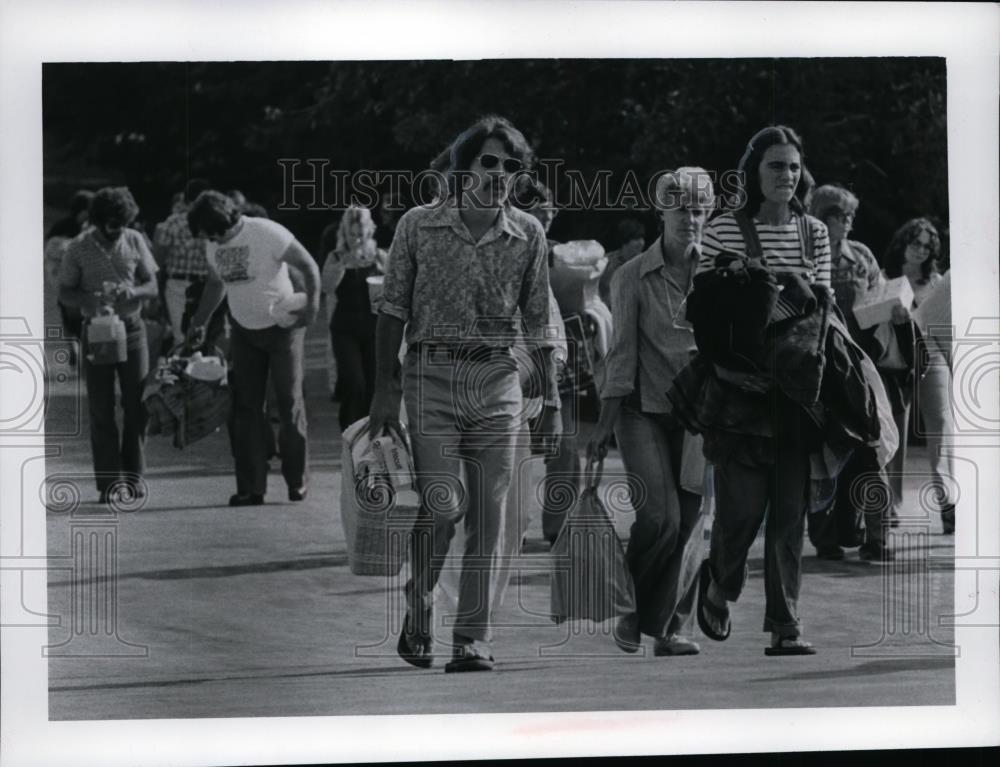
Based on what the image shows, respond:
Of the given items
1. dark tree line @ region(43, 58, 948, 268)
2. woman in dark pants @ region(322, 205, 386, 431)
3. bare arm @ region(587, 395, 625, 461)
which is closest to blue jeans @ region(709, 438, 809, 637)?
bare arm @ region(587, 395, 625, 461)

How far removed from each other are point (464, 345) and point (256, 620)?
1382 millimetres

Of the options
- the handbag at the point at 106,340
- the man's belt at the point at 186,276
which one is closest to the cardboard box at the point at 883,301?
the man's belt at the point at 186,276

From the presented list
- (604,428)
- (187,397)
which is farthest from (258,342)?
(604,428)

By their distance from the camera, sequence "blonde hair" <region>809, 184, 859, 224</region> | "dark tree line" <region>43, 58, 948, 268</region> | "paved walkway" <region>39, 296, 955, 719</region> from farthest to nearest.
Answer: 1. "blonde hair" <region>809, 184, 859, 224</region>
2. "paved walkway" <region>39, 296, 955, 719</region>
3. "dark tree line" <region>43, 58, 948, 268</region>

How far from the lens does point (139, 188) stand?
876cm

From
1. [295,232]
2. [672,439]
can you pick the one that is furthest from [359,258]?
[672,439]

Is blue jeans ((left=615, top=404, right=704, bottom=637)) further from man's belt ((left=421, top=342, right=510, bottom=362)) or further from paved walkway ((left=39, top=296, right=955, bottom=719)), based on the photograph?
man's belt ((left=421, top=342, right=510, bottom=362))

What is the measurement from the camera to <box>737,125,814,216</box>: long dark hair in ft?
29.0

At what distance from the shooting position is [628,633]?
8.94m

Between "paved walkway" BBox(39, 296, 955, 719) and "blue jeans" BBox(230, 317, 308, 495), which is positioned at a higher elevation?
"blue jeans" BBox(230, 317, 308, 495)

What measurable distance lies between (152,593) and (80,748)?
0.68 m

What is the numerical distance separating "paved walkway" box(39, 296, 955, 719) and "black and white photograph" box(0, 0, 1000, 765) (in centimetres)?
1

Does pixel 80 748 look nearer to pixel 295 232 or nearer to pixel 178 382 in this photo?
pixel 178 382

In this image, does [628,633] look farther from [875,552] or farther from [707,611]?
[875,552]
